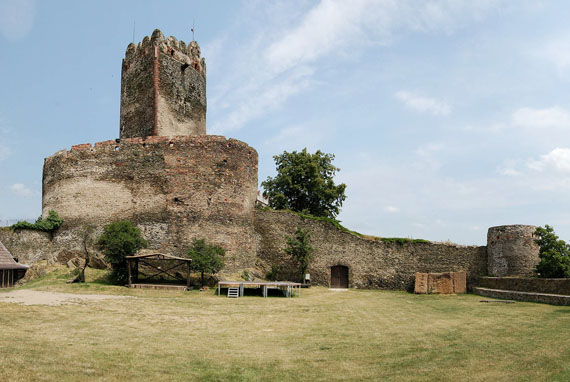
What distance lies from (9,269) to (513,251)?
23.9 meters

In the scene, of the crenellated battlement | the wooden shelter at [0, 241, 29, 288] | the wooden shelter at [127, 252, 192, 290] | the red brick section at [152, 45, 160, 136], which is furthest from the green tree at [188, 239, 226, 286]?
the crenellated battlement

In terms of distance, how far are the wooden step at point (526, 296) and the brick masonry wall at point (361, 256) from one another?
8.46 feet

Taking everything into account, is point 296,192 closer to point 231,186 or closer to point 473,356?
point 231,186

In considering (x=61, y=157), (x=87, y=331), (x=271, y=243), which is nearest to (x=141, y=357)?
(x=87, y=331)

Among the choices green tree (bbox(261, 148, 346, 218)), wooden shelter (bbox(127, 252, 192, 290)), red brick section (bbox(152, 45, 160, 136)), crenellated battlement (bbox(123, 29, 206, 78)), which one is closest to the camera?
wooden shelter (bbox(127, 252, 192, 290))

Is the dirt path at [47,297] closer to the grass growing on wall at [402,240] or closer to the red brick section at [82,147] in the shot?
the red brick section at [82,147]

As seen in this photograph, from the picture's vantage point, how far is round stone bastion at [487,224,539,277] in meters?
21.4

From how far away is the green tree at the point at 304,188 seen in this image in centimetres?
3275

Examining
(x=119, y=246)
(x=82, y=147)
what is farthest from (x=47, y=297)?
(x=82, y=147)

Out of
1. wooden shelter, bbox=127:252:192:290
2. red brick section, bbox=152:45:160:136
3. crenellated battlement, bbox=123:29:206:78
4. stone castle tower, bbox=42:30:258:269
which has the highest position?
crenellated battlement, bbox=123:29:206:78

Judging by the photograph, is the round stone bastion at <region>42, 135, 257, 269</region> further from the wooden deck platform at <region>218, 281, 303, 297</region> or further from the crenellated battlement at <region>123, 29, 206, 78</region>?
the crenellated battlement at <region>123, 29, 206, 78</region>

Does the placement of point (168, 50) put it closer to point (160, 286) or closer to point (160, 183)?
point (160, 183)

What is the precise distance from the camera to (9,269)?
21719 mm

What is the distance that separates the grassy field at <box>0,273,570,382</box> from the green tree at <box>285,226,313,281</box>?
7.13 m
